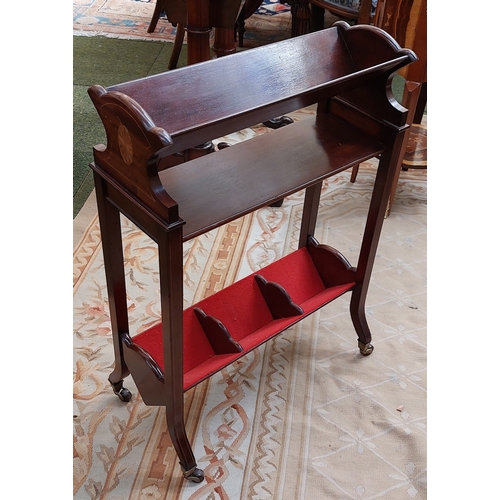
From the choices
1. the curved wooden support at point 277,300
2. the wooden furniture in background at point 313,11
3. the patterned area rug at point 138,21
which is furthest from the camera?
the patterned area rug at point 138,21

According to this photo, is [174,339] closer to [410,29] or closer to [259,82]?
[259,82]

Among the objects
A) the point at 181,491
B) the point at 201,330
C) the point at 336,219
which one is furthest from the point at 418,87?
the point at 181,491

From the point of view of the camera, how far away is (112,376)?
2.05m

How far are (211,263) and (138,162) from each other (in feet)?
4.39

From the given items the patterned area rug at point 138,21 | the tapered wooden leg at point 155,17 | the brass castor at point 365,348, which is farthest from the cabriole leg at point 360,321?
the tapered wooden leg at point 155,17

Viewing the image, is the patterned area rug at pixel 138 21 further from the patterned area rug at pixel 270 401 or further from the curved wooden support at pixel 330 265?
the curved wooden support at pixel 330 265

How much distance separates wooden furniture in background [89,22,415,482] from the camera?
1.41 meters

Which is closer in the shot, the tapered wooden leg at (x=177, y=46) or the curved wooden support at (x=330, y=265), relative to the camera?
the curved wooden support at (x=330, y=265)

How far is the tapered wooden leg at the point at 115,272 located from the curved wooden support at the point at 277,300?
1.66ft

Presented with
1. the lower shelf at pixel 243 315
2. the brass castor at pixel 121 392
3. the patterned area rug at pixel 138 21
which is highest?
the patterned area rug at pixel 138 21

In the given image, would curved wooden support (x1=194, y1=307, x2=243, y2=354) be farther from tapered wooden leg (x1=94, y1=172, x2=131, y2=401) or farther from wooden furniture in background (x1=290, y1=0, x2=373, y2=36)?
wooden furniture in background (x1=290, y1=0, x2=373, y2=36)

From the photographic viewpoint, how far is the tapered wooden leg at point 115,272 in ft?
5.37

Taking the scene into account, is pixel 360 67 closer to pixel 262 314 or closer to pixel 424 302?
pixel 262 314

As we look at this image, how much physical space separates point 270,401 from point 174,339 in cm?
66
